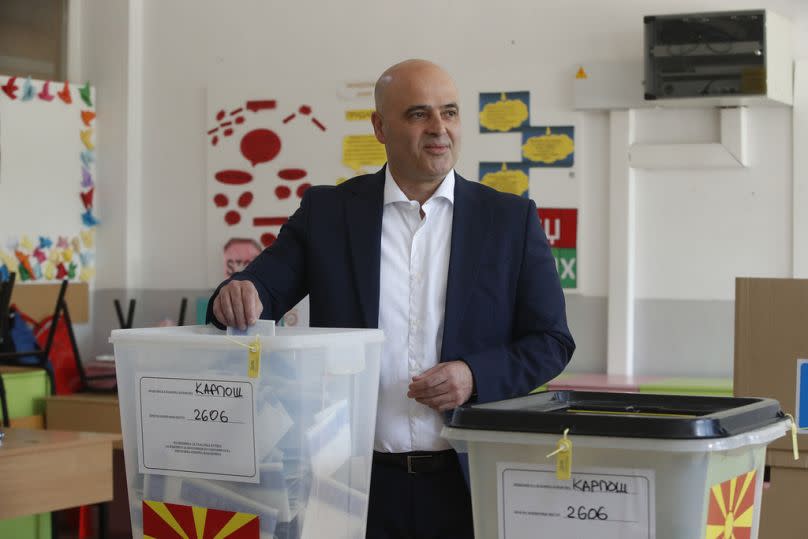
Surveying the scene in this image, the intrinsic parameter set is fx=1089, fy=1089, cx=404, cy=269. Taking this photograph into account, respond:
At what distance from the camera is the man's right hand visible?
A: 163 centimetres

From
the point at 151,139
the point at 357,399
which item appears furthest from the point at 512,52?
the point at 357,399

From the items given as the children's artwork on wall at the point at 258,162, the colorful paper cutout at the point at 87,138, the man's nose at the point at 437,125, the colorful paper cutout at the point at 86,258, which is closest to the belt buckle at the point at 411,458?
the man's nose at the point at 437,125

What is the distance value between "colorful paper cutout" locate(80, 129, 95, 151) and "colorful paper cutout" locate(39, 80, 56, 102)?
0.74ft

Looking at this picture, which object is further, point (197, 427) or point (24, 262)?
point (24, 262)

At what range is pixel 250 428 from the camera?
1.43m

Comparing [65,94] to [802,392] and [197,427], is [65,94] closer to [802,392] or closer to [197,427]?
[802,392]

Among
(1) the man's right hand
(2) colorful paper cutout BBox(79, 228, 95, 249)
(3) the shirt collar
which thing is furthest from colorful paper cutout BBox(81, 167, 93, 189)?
(1) the man's right hand

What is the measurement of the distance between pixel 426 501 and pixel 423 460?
67mm

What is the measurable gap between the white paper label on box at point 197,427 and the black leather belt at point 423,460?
1.37 feet

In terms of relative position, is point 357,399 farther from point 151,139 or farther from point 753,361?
point 151,139

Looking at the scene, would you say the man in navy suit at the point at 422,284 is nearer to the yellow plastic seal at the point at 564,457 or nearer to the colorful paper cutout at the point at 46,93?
the yellow plastic seal at the point at 564,457

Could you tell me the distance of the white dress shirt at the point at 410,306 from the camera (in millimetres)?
1801

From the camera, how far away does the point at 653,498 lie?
122 cm

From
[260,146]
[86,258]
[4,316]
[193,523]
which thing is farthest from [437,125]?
[86,258]
